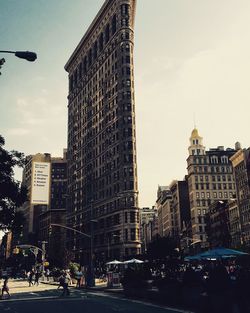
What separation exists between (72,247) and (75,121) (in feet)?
134

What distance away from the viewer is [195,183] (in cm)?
13838

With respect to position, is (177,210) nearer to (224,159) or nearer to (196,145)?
(196,145)

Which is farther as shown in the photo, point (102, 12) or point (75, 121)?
point (75, 121)

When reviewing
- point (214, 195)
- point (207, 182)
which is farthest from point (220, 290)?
point (207, 182)

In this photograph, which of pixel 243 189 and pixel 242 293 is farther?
pixel 243 189

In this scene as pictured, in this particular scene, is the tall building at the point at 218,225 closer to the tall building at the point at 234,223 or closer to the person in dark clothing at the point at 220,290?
the tall building at the point at 234,223

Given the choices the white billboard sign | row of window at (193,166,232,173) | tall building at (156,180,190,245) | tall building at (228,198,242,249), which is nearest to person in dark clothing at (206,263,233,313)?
the white billboard sign

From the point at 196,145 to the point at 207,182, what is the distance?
78.1 feet

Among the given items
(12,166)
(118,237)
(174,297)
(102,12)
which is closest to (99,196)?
(118,237)

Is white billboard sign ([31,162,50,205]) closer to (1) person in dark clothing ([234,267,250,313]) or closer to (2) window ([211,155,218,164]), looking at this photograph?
(1) person in dark clothing ([234,267,250,313])

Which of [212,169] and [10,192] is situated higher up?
[212,169]

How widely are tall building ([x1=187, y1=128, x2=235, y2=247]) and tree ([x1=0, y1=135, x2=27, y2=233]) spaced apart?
11195 cm

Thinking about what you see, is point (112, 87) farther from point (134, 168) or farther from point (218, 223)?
point (218, 223)

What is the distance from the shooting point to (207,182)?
456 ft
